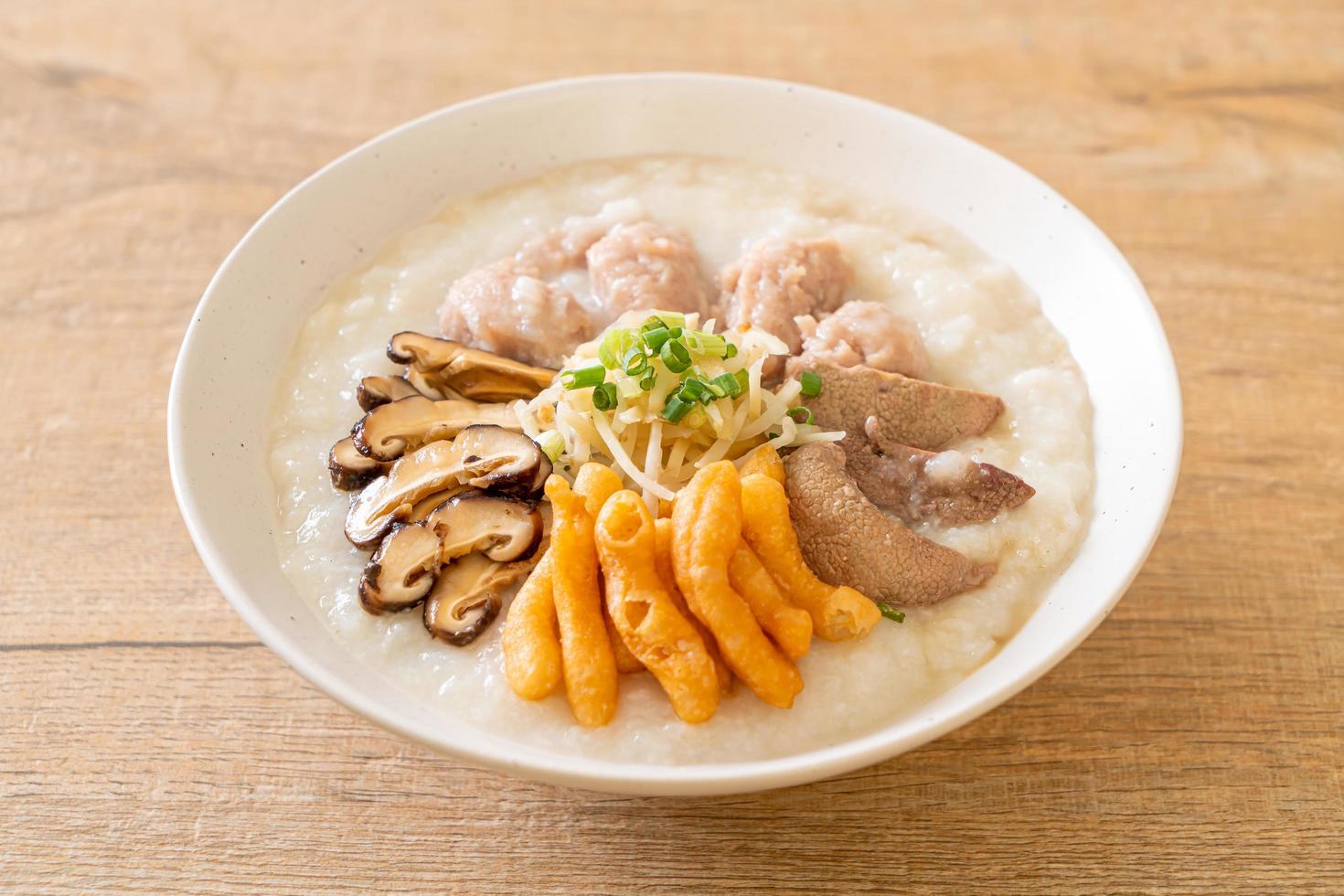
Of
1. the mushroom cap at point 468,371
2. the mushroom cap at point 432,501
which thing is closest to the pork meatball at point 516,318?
the mushroom cap at point 468,371

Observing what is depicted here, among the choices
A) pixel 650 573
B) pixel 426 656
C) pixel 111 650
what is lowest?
pixel 111 650

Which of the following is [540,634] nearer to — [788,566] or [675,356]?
[788,566]

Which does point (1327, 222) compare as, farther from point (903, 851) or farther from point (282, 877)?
point (282, 877)

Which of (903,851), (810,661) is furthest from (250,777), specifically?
(903,851)

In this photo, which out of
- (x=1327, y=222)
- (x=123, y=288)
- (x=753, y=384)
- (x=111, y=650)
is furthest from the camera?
(x=1327, y=222)

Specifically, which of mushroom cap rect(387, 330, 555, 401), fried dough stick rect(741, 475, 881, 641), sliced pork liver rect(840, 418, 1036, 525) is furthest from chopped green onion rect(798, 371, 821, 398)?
mushroom cap rect(387, 330, 555, 401)

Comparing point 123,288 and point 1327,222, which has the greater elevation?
point 1327,222
